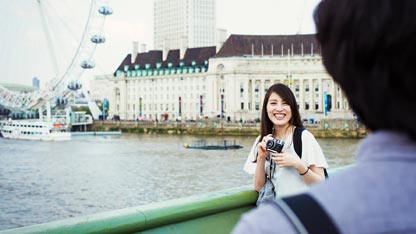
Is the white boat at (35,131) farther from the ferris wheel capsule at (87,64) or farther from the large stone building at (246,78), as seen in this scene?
the large stone building at (246,78)

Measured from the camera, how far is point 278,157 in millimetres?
2482

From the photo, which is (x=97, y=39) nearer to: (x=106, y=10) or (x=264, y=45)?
(x=106, y=10)

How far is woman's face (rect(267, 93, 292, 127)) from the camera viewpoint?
2740mm

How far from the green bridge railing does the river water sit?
1188cm

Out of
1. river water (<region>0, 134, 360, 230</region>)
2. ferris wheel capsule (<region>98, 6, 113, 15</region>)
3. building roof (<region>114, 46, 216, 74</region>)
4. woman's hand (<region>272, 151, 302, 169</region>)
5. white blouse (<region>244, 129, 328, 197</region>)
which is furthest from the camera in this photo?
building roof (<region>114, 46, 216, 74</region>)

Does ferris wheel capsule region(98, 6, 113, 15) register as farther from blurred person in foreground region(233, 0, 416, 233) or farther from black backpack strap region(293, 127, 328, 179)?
blurred person in foreground region(233, 0, 416, 233)

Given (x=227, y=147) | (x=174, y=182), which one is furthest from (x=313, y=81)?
(x=174, y=182)

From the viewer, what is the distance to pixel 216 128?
5638 cm

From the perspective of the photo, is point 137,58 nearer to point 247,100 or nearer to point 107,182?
point 247,100

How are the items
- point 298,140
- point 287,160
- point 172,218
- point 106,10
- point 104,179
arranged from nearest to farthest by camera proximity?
1. point 172,218
2. point 287,160
3. point 298,140
4. point 104,179
5. point 106,10

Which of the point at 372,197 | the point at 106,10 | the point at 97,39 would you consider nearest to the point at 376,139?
the point at 372,197

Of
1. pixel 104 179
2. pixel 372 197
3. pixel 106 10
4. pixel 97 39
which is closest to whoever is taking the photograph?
pixel 372 197

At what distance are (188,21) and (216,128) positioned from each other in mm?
70276

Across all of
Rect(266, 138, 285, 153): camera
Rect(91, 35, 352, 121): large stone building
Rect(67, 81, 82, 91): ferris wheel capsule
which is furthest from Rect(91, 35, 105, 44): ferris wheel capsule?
Rect(266, 138, 285, 153): camera
